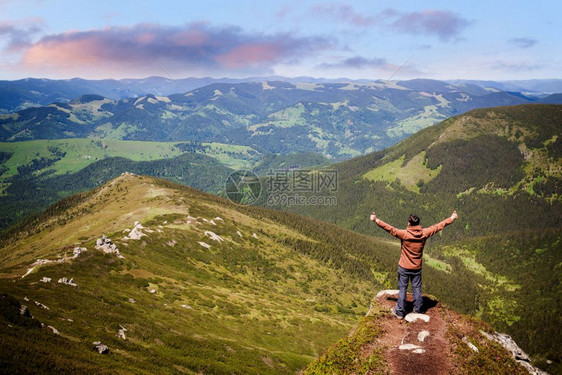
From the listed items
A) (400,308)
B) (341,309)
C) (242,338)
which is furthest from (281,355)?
(341,309)

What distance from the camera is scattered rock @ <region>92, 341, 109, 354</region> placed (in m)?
33.1

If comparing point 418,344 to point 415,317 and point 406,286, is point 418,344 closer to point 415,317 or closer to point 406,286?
point 415,317

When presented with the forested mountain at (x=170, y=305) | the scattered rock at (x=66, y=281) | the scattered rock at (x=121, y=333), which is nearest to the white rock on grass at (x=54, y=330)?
the forested mountain at (x=170, y=305)

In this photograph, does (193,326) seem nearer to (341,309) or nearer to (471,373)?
(471,373)

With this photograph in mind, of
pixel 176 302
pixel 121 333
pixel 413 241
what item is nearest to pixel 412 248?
pixel 413 241

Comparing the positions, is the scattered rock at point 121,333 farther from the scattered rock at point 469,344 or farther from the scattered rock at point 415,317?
the scattered rock at point 469,344

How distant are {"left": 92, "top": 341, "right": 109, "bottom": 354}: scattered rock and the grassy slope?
33.9 inches

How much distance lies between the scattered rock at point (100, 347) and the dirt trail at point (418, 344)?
28.5 metres

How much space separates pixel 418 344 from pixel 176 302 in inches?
2289

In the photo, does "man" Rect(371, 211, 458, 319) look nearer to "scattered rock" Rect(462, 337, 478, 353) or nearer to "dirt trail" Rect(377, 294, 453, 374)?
"dirt trail" Rect(377, 294, 453, 374)

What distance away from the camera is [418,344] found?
2234 cm

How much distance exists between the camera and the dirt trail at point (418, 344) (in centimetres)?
2025

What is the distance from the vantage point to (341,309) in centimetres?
12850

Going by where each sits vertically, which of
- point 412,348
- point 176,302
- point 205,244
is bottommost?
point 205,244
